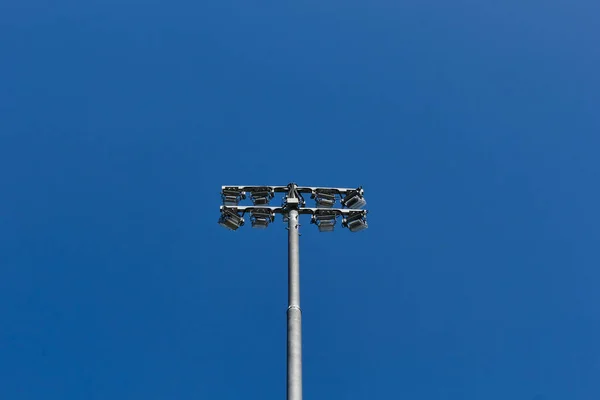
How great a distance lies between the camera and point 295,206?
21109 millimetres

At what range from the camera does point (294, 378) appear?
52.7 feet

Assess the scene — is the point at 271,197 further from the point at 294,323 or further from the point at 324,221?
the point at 294,323

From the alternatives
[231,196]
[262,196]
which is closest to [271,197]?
[262,196]

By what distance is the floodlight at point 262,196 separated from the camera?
72.8ft

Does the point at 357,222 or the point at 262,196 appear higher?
the point at 262,196

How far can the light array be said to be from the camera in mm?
21516

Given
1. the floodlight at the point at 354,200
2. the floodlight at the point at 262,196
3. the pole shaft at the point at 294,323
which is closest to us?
the pole shaft at the point at 294,323

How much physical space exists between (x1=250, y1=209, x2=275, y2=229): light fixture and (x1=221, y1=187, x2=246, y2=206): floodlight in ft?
3.48

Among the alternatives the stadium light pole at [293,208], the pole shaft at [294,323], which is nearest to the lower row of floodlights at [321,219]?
the stadium light pole at [293,208]

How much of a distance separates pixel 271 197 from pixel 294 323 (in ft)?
19.4

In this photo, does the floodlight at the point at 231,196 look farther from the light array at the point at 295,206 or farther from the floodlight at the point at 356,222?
the floodlight at the point at 356,222

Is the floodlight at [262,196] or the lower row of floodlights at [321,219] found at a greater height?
the floodlight at [262,196]

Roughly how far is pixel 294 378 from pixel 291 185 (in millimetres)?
7180

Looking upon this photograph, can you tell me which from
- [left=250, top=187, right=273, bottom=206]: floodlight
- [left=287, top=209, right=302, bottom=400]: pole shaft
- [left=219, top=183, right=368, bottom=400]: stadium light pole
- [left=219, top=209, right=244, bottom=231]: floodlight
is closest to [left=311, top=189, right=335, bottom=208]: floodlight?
[left=219, top=183, right=368, bottom=400]: stadium light pole
